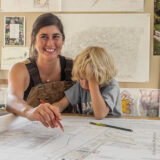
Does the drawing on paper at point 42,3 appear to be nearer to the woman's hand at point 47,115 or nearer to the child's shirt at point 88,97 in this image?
the child's shirt at point 88,97

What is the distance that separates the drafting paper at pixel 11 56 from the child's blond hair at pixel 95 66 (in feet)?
3.72

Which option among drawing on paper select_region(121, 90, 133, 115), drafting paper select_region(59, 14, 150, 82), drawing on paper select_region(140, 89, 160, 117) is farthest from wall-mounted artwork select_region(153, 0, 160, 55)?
drawing on paper select_region(121, 90, 133, 115)

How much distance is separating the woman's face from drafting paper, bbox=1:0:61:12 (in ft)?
2.62

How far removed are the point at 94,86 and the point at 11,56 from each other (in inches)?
52.6

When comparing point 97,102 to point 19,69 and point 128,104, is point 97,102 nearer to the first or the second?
point 19,69

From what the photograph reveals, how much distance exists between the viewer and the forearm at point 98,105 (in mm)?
884

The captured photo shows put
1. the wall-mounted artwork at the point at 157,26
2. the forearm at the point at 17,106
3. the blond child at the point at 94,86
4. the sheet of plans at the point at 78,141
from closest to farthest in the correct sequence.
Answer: the sheet of plans at the point at 78,141 < the forearm at the point at 17,106 < the blond child at the point at 94,86 < the wall-mounted artwork at the point at 157,26

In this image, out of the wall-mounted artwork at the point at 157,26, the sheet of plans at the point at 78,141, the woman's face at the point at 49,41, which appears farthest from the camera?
the wall-mounted artwork at the point at 157,26

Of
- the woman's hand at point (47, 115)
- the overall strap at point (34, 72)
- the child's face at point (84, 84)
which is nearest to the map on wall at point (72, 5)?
the overall strap at point (34, 72)

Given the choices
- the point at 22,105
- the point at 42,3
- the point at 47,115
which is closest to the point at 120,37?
the point at 42,3

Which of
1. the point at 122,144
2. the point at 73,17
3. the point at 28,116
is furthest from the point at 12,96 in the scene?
the point at 73,17

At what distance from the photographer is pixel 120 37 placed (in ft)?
6.38

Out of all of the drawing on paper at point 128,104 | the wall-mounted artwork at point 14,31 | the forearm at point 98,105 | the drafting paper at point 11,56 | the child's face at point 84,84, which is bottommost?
the drawing on paper at point 128,104

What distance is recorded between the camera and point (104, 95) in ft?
3.30
